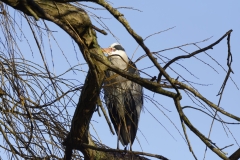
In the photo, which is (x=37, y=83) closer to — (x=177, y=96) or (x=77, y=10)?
(x=77, y=10)

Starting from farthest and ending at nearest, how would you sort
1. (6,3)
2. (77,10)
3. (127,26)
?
(77,10) → (6,3) → (127,26)

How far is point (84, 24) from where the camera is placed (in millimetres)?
1746

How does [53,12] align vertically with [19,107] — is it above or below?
above

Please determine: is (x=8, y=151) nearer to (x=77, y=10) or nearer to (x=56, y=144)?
(x=56, y=144)

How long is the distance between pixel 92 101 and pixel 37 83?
215 mm

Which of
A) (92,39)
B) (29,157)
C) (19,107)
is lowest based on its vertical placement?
(29,157)

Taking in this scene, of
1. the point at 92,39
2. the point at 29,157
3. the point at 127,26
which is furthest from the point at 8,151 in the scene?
the point at 127,26

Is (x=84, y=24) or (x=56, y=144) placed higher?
(x=84, y=24)

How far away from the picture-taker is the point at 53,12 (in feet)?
5.48

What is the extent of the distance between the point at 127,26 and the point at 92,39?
0.99 feet

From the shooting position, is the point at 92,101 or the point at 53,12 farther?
the point at 92,101

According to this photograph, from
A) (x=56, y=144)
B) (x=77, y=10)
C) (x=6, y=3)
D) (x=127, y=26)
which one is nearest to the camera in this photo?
(x=127, y=26)

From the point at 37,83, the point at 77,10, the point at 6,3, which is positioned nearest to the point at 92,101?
the point at 37,83

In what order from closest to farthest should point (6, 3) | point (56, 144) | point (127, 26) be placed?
point (127, 26) → point (6, 3) → point (56, 144)
